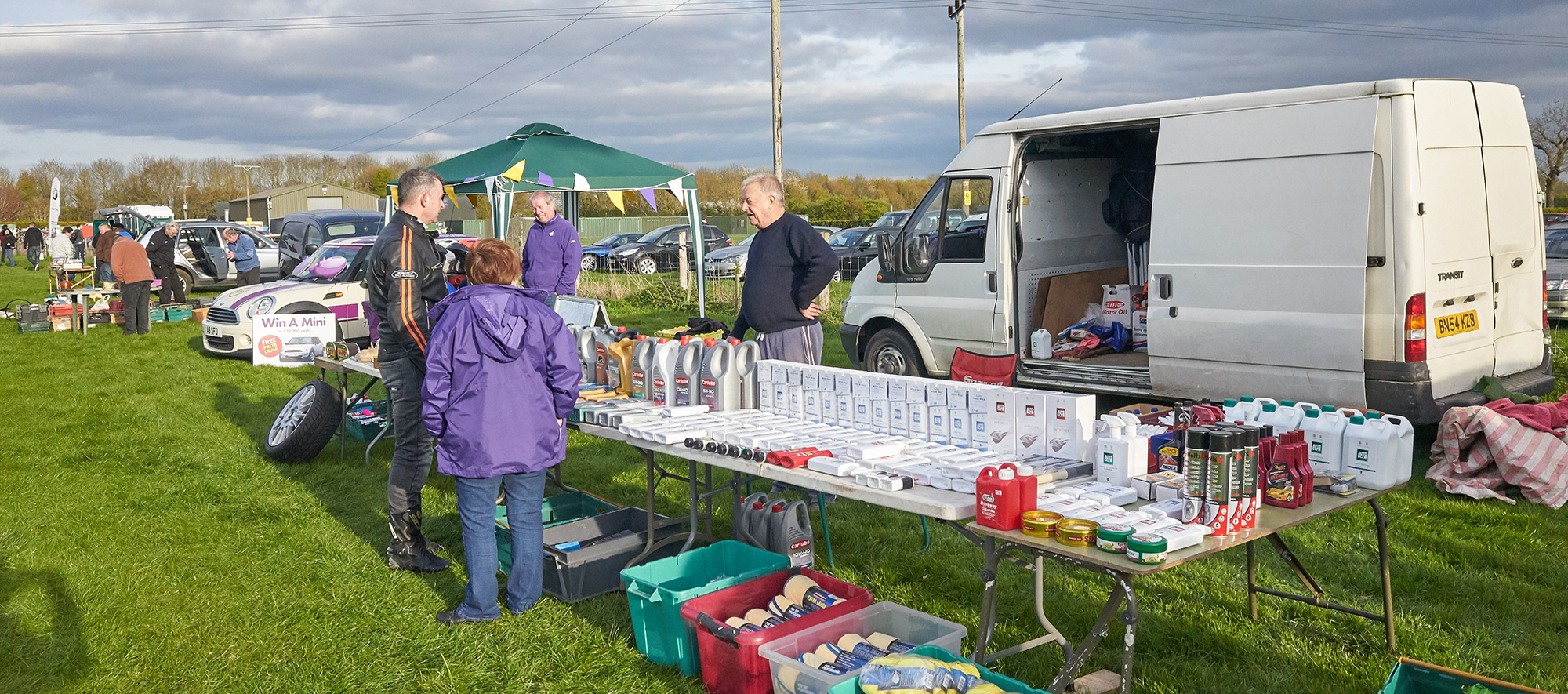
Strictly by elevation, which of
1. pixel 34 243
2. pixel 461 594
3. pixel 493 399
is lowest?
pixel 461 594

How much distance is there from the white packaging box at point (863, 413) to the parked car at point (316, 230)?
16.2 m

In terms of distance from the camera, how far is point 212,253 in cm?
2011

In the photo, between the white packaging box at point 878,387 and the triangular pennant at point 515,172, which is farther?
the triangular pennant at point 515,172

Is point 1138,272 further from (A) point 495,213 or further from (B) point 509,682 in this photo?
(A) point 495,213

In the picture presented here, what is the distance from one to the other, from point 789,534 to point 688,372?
0.85m

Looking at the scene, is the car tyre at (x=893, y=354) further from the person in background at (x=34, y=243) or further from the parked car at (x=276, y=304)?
the person in background at (x=34, y=243)

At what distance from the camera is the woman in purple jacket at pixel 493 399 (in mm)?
3777

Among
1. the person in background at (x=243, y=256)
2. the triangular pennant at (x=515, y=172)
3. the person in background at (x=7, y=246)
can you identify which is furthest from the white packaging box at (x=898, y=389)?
the person in background at (x=7, y=246)

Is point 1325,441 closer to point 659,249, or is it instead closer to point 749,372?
point 749,372

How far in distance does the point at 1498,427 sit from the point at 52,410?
10.9m

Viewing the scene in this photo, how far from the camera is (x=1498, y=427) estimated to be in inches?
211

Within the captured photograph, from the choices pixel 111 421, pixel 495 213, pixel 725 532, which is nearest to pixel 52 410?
pixel 111 421

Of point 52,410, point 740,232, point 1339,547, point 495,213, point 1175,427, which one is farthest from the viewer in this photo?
point 740,232

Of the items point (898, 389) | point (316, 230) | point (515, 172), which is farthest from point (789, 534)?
point (316, 230)
